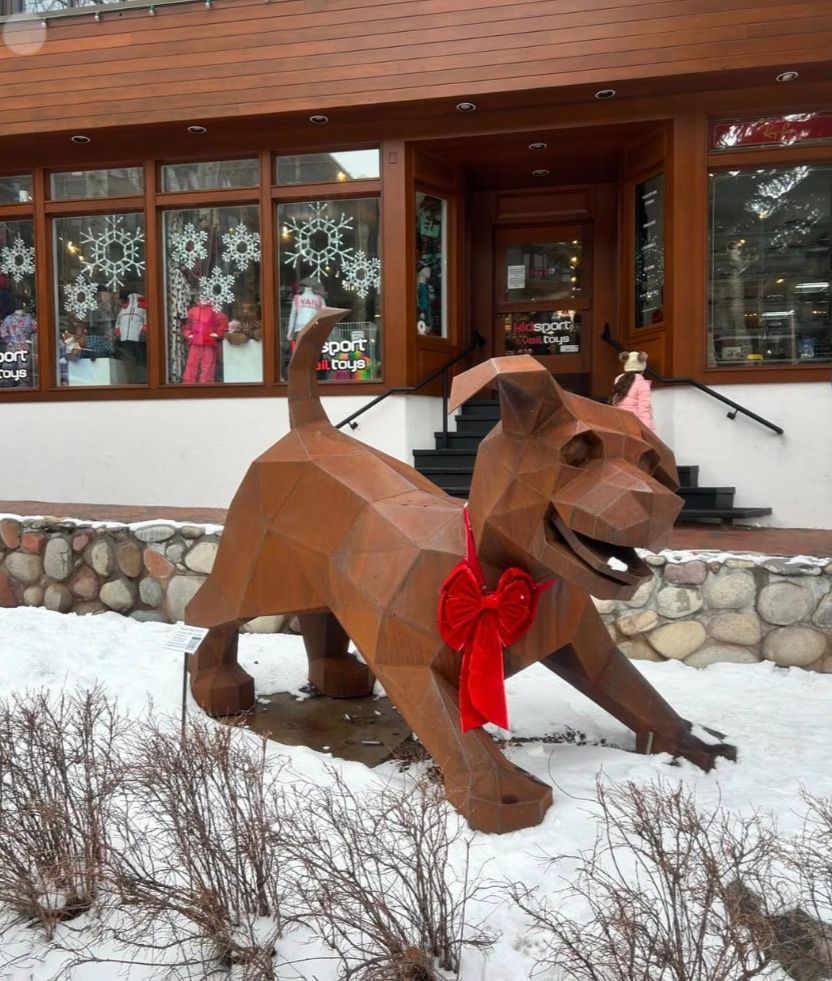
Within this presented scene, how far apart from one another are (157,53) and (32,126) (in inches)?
61.6

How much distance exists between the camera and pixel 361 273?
9.18 meters

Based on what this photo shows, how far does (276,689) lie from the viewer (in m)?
4.73

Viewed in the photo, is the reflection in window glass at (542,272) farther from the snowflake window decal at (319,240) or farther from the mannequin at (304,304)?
the mannequin at (304,304)

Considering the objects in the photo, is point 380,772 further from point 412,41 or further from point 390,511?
point 412,41

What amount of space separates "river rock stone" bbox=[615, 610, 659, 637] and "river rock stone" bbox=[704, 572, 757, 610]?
0.33 meters

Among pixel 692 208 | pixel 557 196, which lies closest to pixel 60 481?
pixel 557 196

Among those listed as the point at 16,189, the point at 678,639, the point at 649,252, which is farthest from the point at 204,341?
the point at 678,639

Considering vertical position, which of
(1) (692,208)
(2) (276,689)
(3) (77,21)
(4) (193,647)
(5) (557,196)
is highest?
(3) (77,21)

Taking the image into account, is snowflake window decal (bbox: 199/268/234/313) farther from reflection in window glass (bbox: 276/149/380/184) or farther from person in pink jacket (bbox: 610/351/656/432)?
person in pink jacket (bbox: 610/351/656/432)

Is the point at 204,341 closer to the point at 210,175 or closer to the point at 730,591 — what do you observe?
the point at 210,175

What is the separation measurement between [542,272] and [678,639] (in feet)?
20.9

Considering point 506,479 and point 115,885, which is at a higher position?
point 506,479

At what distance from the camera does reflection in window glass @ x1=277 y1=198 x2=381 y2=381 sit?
9.12m

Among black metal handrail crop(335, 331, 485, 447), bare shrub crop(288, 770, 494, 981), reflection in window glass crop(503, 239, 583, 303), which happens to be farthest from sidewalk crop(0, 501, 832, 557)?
reflection in window glass crop(503, 239, 583, 303)
